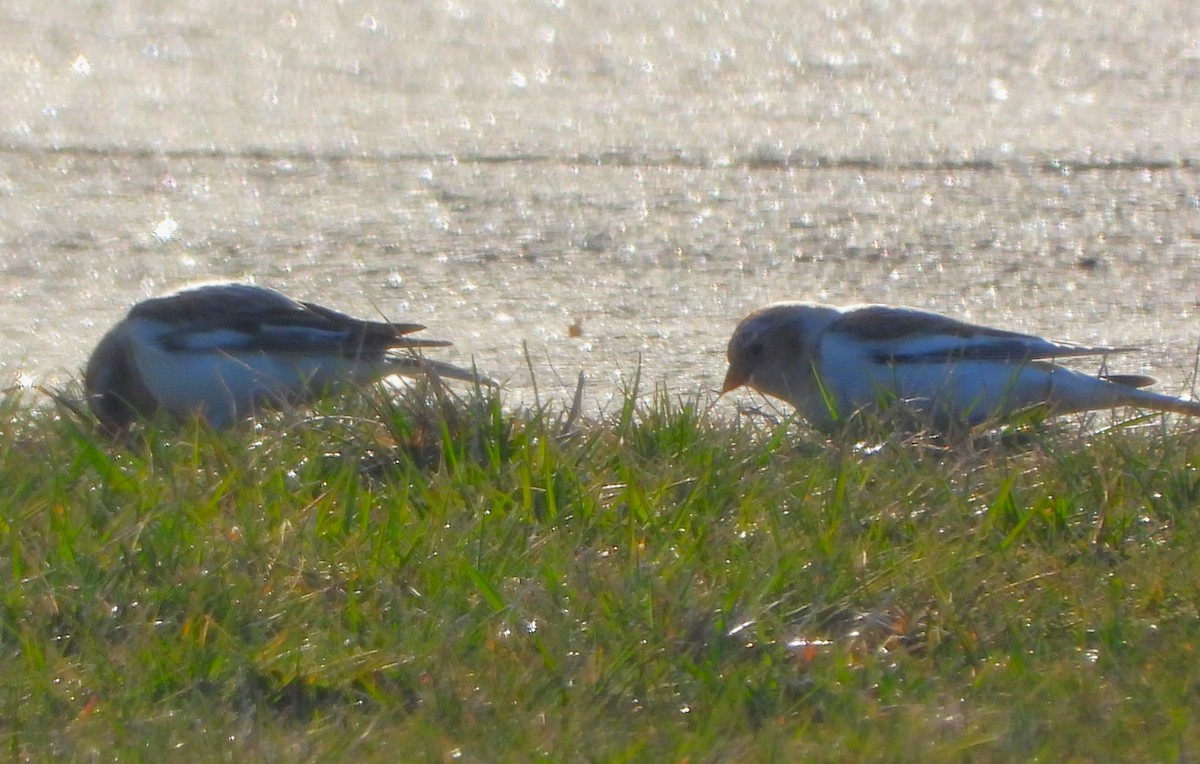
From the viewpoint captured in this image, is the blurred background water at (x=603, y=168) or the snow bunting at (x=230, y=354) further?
the blurred background water at (x=603, y=168)

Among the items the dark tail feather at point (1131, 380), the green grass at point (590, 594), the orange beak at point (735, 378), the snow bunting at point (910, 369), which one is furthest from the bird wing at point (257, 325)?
the dark tail feather at point (1131, 380)

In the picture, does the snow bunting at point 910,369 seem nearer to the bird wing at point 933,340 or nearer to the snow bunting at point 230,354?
the bird wing at point 933,340

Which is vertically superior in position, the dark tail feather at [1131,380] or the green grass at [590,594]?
the dark tail feather at [1131,380]

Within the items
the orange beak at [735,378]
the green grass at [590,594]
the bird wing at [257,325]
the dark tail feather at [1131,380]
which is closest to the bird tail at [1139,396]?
the dark tail feather at [1131,380]

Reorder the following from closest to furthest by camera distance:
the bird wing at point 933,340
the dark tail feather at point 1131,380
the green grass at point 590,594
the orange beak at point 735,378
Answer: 1. the green grass at point 590,594
2. the dark tail feather at point 1131,380
3. the bird wing at point 933,340
4. the orange beak at point 735,378

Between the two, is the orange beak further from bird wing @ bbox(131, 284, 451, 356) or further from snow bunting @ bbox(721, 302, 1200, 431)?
bird wing @ bbox(131, 284, 451, 356)

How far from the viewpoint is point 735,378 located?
5406 millimetres

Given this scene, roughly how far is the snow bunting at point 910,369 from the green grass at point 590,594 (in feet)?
1.36

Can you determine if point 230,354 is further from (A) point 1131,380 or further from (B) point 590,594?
(A) point 1131,380

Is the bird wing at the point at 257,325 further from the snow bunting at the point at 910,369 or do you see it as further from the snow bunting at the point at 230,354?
Result: the snow bunting at the point at 910,369

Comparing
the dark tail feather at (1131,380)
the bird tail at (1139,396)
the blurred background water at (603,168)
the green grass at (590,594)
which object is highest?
the blurred background water at (603,168)

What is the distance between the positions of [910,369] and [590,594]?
72.7 inches

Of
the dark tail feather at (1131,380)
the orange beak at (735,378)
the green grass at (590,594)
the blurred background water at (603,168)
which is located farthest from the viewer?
the blurred background water at (603,168)

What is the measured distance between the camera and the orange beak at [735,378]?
5383mm
